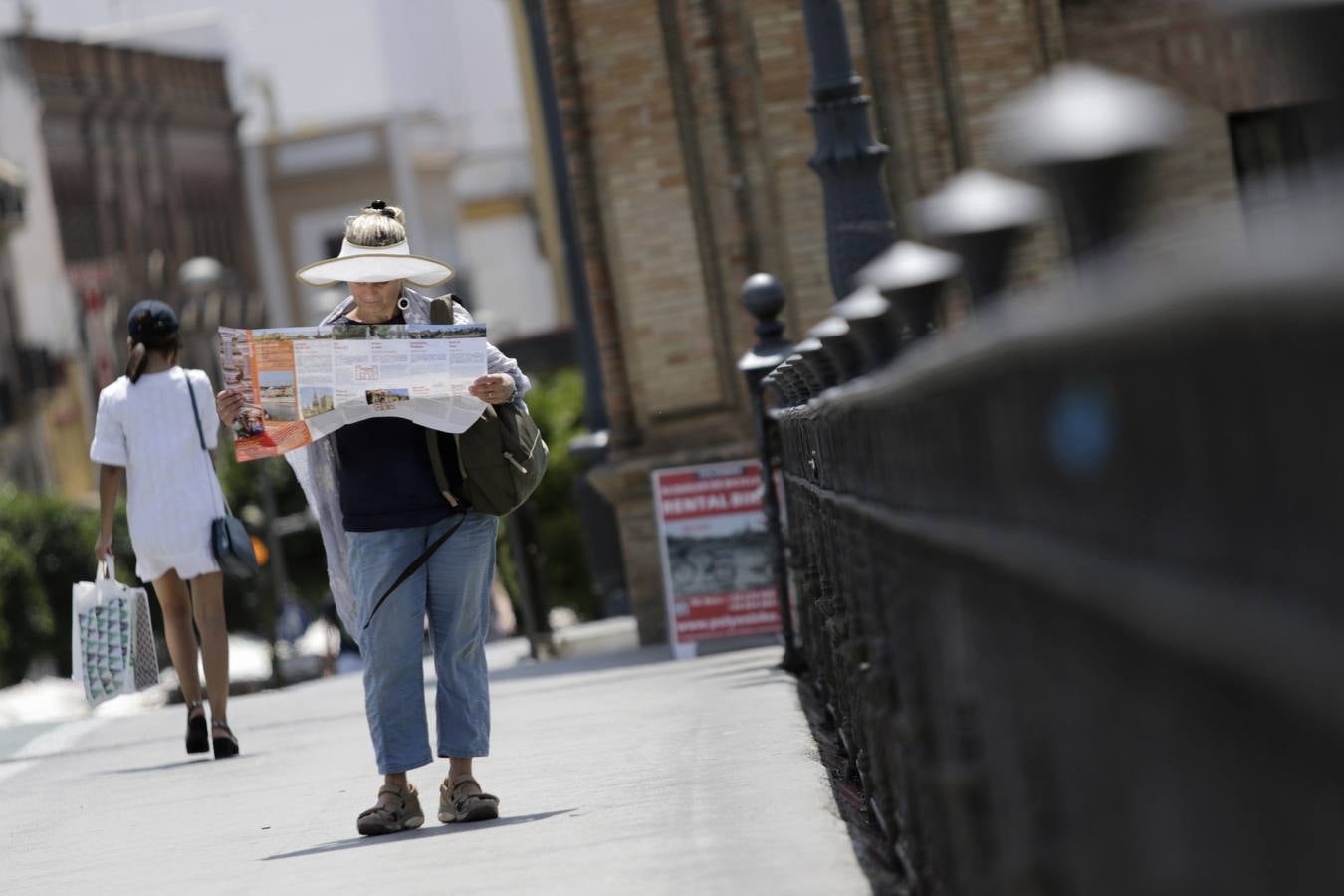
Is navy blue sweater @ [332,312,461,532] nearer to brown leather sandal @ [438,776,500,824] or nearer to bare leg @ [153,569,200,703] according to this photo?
brown leather sandal @ [438,776,500,824]

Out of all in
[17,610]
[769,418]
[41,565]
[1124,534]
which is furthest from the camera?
[41,565]

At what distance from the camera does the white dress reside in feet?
35.2

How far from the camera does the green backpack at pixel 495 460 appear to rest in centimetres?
702

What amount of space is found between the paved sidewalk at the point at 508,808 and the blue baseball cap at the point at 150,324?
1.82 metres

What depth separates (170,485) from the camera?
10.8 meters

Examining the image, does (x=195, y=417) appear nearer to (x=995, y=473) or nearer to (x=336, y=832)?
(x=336, y=832)

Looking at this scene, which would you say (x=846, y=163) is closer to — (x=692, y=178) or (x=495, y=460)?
(x=495, y=460)

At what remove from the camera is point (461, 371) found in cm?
701

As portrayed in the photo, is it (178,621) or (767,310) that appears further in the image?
(767,310)

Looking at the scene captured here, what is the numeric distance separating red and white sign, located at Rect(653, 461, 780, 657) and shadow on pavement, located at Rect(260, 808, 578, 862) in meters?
8.23

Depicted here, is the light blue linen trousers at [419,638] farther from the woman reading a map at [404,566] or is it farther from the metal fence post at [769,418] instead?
the metal fence post at [769,418]

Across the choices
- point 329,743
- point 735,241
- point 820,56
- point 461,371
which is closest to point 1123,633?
point 461,371

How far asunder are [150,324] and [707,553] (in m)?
5.39

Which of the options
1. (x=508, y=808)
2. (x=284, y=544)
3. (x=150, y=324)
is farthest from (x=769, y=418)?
(x=284, y=544)
